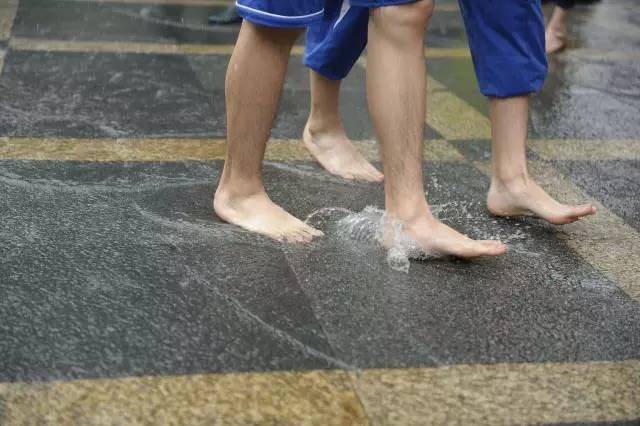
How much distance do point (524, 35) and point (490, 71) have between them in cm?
14

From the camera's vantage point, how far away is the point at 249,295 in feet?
7.46

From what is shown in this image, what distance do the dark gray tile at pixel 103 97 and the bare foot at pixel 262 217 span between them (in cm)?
91

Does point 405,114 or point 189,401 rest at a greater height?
point 405,114

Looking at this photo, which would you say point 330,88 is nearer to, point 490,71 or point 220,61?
point 490,71

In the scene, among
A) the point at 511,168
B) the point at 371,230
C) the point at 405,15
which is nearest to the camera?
the point at 405,15

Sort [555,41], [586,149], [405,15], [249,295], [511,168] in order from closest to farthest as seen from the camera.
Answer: [249,295], [405,15], [511,168], [586,149], [555,41]

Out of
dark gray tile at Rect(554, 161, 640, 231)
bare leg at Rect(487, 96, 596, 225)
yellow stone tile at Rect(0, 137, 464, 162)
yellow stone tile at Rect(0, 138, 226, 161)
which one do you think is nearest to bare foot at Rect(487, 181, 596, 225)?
bare leg at Rect(487, 96, 596, 225)

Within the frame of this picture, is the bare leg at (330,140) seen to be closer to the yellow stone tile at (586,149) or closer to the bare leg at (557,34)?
the yellow stone tile at (586,149)

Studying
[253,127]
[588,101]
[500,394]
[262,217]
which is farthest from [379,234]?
[588,101]

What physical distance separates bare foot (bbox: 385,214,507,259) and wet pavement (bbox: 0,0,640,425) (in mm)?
47

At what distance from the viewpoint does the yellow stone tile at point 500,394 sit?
1.82 meters

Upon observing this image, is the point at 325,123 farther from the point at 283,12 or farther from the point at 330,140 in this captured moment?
the point at 283,12

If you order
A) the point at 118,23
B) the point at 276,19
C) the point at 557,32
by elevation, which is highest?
the point at 276,19

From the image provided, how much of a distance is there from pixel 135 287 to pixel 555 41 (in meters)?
3.94
